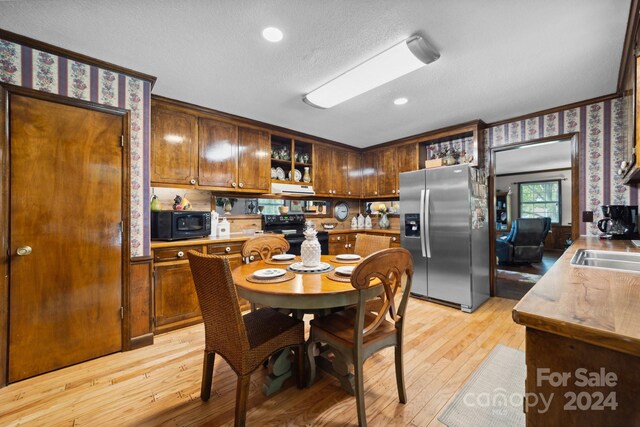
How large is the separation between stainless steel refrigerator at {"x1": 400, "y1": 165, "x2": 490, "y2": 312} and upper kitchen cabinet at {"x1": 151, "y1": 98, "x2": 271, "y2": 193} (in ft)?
6.69

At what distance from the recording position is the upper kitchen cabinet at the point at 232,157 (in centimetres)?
306

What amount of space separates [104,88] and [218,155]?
3.84 feet

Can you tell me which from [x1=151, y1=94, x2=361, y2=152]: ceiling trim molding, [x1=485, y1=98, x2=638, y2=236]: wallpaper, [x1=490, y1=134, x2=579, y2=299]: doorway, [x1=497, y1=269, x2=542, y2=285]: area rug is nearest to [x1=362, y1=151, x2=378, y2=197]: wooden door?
[x1=151, y1=94, x2=361, y2=152]: ceiling trim molding

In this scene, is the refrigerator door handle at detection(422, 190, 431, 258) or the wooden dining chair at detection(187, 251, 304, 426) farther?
the refrigerator door handle at detection(422, 190, 431, 258)

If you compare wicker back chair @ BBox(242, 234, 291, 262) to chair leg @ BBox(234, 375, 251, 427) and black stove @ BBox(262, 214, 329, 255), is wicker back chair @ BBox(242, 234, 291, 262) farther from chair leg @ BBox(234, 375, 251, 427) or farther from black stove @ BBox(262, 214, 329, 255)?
chair leg @ BBox(234, 375, 251, 427)

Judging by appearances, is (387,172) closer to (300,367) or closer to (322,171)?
(322,171)

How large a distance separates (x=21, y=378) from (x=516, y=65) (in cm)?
439

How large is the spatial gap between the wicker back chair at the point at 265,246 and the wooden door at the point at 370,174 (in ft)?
8.15

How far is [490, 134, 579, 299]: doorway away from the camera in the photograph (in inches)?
141

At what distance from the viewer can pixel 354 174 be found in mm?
4758

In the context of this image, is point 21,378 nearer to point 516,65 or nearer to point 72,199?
point 72,199

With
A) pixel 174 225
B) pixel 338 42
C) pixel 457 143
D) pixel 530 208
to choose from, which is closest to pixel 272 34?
pixel 338 42

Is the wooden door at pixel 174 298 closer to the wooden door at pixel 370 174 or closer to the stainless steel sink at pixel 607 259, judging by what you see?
the stainless steel sink at pixel 607 259

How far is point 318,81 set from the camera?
242 centimetres
